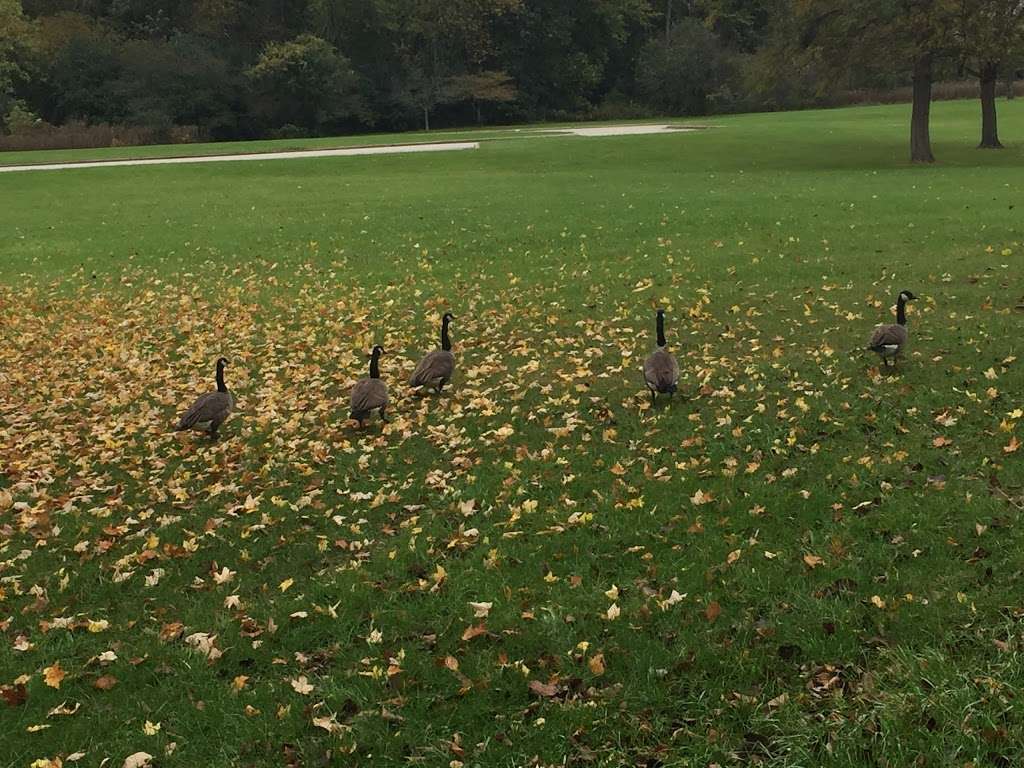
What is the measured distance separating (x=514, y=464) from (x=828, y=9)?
34.0 meters

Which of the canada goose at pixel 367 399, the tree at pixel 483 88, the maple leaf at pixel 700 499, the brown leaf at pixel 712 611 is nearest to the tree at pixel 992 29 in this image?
the canada goose at pixel 367 399

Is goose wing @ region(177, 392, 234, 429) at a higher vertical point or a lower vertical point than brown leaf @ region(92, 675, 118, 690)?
higher

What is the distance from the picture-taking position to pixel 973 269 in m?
16.5

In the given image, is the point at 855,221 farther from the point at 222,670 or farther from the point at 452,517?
the point at 222,670

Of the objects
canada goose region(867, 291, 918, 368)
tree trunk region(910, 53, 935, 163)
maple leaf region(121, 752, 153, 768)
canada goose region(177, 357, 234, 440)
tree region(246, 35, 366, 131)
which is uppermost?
A: tree region(246, 35, 366, 131)

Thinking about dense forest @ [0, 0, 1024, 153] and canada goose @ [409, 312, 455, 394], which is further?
dense forest @ [0, 0, 1024, 153]

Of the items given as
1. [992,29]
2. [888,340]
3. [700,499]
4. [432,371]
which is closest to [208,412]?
[432,371]

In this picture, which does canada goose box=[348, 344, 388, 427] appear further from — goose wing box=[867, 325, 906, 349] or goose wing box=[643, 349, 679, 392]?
goose wing box=[867, 325, 906, 349]

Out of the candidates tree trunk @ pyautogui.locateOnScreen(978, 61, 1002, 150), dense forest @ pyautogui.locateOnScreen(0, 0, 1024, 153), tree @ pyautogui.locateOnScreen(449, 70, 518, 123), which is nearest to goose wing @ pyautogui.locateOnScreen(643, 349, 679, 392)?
tree trunk @ pyautogui.locateOnScreen(978, 61, 1002, 150)

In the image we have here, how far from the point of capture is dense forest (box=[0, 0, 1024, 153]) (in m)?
75.4

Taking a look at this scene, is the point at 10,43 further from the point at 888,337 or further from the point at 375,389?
the point at 888,337

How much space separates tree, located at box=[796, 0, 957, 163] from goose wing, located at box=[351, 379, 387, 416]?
104 feet

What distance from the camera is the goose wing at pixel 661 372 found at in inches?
398

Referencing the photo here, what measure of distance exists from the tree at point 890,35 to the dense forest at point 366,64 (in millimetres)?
34233
